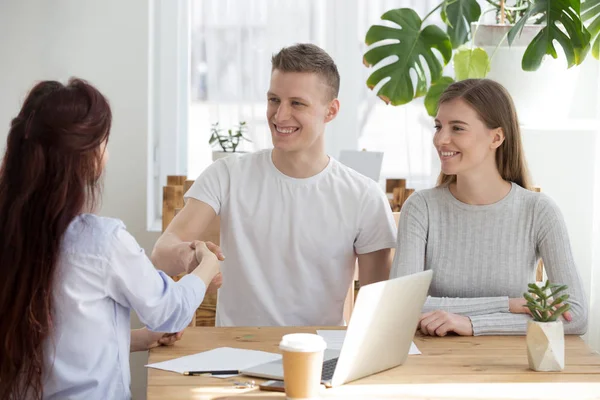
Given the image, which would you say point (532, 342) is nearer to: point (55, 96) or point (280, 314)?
point (280, 314)

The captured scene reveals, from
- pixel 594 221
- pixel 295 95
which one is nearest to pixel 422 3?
pixel 594 221

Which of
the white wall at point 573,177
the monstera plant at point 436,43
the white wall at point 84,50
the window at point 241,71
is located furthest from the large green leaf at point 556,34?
the white wall at point 84,50

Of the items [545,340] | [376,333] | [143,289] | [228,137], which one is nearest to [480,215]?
[545,340]

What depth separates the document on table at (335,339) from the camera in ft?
5.68

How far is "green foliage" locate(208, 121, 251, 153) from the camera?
3553 millimetres

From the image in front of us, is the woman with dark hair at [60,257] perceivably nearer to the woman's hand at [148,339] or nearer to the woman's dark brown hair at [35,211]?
the woman's dark brown hair at [35,211]

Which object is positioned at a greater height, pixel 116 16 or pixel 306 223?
pixel 116 16

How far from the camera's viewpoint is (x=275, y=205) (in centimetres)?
224

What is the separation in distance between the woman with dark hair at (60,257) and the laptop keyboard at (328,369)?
33 cm

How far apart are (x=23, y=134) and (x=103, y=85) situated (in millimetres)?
2010

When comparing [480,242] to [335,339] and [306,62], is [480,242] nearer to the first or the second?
[335,339]

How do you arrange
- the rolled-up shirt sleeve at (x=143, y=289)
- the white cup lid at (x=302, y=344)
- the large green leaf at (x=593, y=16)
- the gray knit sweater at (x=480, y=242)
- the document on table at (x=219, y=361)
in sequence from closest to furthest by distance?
the white cup lid at (x=302, y=344), the rolled-up shirt sleeve at (x=143, y=289), the document on table at (x=219, y=361), the gray knit sweater at (x=480, y=242), the large green leaf at (x=593, y=16)

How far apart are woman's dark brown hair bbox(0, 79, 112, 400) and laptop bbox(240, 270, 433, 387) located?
38 cm

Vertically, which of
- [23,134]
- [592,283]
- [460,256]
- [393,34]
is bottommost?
[592,283]
